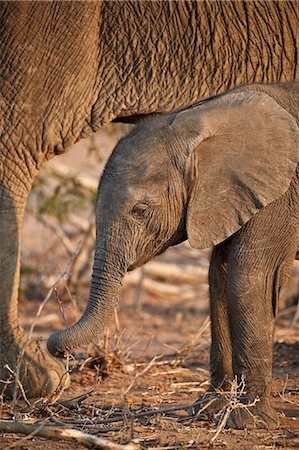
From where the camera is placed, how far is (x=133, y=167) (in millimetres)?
4184

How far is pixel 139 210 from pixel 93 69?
4.09ft

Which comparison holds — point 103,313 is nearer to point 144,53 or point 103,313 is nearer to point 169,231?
point 169,231

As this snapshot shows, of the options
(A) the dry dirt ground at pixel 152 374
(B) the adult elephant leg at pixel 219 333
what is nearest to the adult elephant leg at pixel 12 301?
(A) the dry dirt ground at pixel 152 374

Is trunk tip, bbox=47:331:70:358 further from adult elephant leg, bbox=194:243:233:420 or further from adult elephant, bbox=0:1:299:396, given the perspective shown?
adult elephant, bbox=0:1:299:396

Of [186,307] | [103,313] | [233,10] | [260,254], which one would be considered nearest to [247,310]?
[260,254]

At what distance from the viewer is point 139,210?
4188mm

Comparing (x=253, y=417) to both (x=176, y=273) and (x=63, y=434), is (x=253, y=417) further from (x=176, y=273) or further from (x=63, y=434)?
(x=176, y=273)

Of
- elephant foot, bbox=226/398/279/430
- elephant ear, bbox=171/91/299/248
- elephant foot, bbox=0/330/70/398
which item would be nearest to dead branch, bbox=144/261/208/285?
elephant foot, bbox=0/330/70/398

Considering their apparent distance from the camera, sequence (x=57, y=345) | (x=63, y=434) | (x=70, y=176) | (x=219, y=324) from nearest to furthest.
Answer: (x=63, y=434)
(x=57, y=345)
(x=219, y=324)
(x=70, y=176)

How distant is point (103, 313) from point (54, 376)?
48.8 inches

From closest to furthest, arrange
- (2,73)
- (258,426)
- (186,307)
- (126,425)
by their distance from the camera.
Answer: (126,425) → (258,426) → (2,73) → (186,307)

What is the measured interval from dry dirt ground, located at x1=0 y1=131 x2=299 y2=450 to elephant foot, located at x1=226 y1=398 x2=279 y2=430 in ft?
0.16

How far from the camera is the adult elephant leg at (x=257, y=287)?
4297 mm

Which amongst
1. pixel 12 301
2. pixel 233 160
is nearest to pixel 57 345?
pixel 233 160
